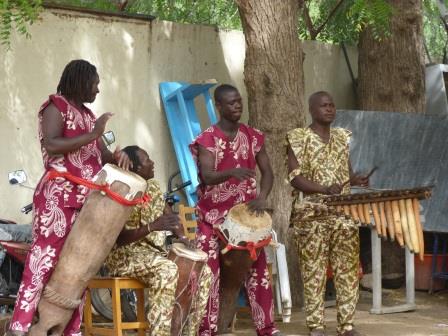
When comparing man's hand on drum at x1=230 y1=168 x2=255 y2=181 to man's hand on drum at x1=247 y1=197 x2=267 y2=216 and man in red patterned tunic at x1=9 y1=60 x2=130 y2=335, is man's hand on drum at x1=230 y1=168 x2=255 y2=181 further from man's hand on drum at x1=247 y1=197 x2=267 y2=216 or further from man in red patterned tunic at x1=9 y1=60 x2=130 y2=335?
man in red patterned tunic at x1=9 y1=60 x2=130 y2=335

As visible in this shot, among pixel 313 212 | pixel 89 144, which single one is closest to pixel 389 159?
pixel 313 212

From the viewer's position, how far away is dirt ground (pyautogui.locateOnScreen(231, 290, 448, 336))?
317 inches

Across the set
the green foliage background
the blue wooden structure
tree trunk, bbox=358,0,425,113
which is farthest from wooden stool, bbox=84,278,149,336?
tree trunk, bbox=358,0,425,113

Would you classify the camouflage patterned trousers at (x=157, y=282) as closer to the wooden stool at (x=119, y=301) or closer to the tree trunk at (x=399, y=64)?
the wooden stool at (x=119, y=301)

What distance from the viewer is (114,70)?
9.20 metres

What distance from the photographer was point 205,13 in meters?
14.3

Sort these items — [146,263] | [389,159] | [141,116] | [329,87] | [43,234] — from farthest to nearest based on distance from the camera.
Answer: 1. [329,87]
2. [389,159]
3. [141,116]
4. [146,263]
5. [43,234]

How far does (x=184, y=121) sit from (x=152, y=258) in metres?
3.13

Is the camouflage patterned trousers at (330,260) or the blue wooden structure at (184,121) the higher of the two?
the blue wooden structure at (184,121)

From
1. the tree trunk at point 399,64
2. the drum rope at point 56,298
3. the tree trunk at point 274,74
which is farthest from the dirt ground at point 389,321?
the tree trunk at point 399,64

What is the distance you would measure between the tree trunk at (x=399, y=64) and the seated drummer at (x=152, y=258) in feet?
14.8

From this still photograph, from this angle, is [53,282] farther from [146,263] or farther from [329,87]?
[329,87]

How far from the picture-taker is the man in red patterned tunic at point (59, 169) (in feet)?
19.3

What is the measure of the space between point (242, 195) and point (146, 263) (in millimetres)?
968
